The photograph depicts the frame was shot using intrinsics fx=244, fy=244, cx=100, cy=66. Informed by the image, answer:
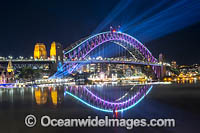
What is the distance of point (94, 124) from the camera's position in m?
9.73

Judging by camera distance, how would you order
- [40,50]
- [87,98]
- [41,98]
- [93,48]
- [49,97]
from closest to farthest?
[87,98]
[41,98]
[49,97]
[93,48]
[40,50]

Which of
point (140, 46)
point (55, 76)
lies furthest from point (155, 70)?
point (55, 76)

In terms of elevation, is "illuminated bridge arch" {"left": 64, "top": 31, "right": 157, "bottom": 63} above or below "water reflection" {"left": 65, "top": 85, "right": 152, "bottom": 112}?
above

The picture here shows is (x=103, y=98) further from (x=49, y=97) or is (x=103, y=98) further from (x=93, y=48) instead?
(x=93, y=48)

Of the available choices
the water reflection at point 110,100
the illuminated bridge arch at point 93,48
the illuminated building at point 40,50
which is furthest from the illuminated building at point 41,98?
the illuminated building at point 40,50

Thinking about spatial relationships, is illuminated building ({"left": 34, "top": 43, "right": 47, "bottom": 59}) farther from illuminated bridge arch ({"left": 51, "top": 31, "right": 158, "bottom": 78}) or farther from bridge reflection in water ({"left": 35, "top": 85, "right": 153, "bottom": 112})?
bridge reflection in water ({"left": 35, "top": 85, "right": 153, "bottom": 112})

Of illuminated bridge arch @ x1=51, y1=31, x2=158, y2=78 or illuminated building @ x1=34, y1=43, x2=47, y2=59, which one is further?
illuminated building @ x1=34, y1=43, x2=47, y2=59

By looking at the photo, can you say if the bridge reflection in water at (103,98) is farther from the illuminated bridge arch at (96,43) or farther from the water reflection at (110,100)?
the illuminated bridge arch at (96,43)

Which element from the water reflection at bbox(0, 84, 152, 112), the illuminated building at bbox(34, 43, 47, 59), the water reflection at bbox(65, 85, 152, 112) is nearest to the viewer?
the water reflection at bbox(65, 85, 152, 112)

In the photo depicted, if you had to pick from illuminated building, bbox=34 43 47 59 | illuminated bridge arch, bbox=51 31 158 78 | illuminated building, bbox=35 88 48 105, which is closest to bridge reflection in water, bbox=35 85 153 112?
illuminated building, bbox=35 88 48 105

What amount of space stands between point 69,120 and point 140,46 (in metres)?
64.1

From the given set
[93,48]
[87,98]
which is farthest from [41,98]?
[93,48]

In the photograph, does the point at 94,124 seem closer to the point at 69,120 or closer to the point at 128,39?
the point at 69,120

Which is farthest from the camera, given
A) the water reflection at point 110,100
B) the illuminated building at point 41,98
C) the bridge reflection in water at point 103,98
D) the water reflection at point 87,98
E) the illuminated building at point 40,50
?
the illuminated building at point 40,50
